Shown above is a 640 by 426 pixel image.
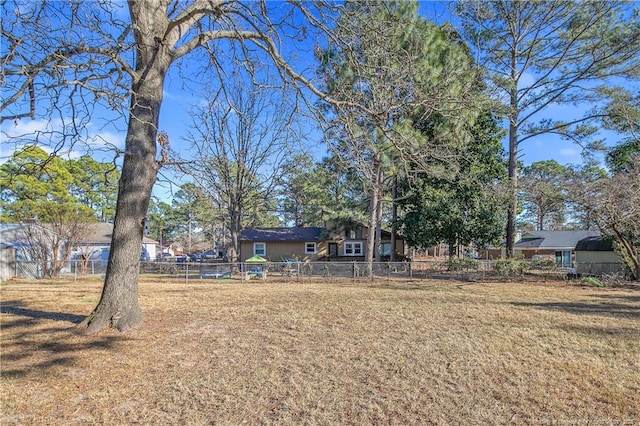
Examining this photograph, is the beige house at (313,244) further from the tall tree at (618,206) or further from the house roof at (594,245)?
the tall tree at (618,206)

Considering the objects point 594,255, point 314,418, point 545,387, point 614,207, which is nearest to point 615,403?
point 545,387

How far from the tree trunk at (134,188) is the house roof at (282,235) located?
21.5 metres

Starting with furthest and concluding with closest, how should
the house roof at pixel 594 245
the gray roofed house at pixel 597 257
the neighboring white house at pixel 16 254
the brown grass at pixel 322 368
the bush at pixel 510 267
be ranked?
the house roof at pixel 594 245 < the neighboring white house at pixel 16 254 < the bush at pixel 510 267 < the gray roofed house at pixel 597 257 < the brown grass at pixel 322 368

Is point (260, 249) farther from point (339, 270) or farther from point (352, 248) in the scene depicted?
point (339, 270)

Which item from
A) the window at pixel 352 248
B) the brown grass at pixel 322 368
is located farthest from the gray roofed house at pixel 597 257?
the window at pixel 352 248

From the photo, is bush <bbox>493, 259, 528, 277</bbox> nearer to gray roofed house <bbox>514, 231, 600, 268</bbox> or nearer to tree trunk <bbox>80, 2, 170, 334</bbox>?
tree trunk <bbox>80, 2, 170, 334</bbox>

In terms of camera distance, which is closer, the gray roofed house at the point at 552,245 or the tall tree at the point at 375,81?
the tall tree at the point at 375,81

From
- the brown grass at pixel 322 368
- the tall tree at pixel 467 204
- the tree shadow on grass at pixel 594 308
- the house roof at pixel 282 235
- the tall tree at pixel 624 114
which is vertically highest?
the tall tree at pixel 624 114

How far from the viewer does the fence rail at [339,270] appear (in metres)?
15.6

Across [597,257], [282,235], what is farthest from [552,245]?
[282,235]

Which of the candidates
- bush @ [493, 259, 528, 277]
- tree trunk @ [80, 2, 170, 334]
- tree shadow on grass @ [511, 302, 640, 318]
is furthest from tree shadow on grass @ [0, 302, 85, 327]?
bush @ [493, 259, 528, 277]

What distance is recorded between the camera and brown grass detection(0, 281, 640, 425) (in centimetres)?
314

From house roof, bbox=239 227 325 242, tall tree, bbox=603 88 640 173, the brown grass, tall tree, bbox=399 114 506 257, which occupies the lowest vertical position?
the brown grass

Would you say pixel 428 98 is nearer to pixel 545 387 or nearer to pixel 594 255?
pixel 545 387
